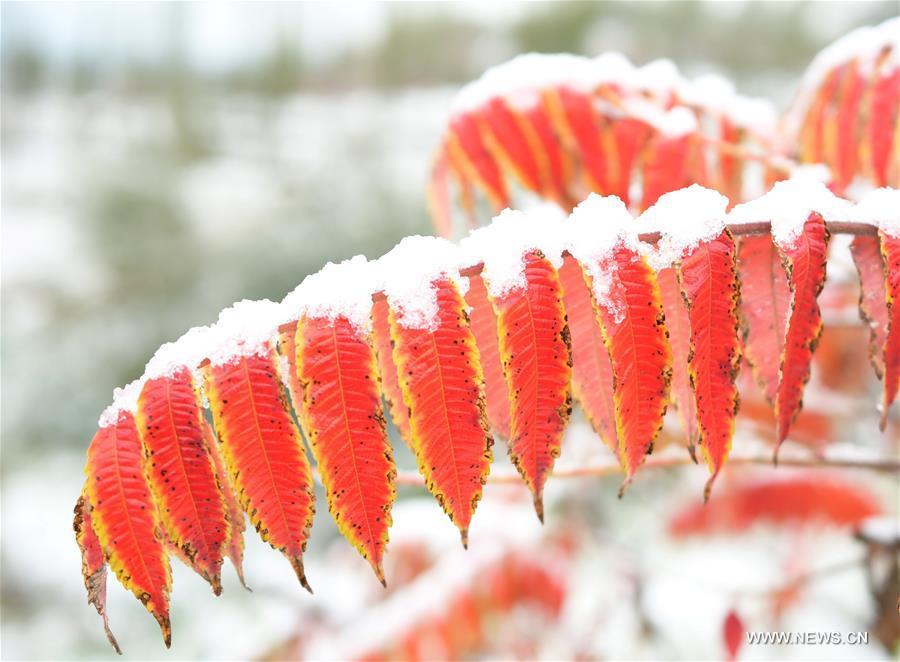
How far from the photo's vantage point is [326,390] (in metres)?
0.51

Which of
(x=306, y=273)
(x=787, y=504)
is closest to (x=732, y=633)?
(x=787, y=504)

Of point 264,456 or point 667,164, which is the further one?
point 667,164

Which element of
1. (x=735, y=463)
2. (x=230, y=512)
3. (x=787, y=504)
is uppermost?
(x=230, y=512)

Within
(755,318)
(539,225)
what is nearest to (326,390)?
(539,225)

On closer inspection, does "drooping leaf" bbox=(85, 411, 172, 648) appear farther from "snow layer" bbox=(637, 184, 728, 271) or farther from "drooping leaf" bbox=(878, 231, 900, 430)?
"drooping leaf" bbox=(878, 231, 900, 430)

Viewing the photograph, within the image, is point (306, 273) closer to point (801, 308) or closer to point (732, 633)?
point (732, 633)

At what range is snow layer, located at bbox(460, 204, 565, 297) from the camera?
1.71 feet

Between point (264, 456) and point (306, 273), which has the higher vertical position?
point (264, 456)

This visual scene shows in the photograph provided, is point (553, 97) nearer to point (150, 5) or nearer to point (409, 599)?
point (409, 599)

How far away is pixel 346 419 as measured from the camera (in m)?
0.52

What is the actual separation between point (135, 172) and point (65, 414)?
2008 millimetres

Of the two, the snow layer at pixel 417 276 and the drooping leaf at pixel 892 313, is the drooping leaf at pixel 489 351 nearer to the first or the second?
the snow layer at pixel 417 276

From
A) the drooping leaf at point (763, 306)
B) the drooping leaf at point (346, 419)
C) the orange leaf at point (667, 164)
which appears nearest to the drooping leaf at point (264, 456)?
the drooping leaf at point (346, 419)

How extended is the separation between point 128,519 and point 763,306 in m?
0.51
